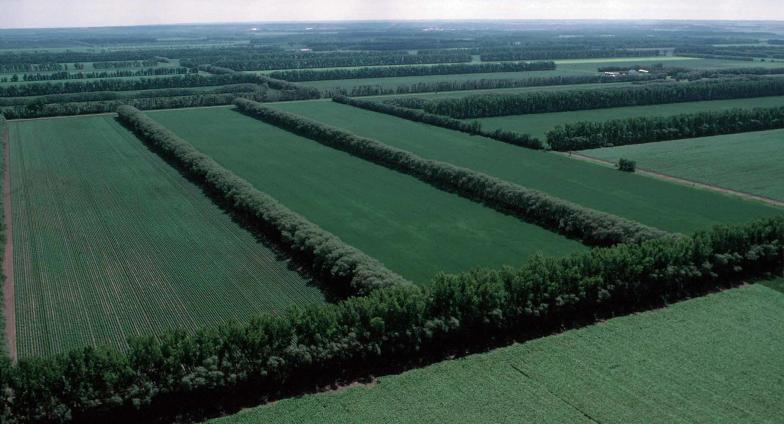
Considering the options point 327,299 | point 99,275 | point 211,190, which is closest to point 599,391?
point 327,299

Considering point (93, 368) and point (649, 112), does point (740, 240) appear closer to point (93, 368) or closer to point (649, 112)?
point (93, 368)

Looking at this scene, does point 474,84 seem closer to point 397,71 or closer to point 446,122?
point 397,71

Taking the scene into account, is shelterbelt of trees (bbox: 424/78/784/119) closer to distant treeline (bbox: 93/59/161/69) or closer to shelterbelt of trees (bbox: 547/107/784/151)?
shelterbelt of trees (bbox: 547/107/784/151)

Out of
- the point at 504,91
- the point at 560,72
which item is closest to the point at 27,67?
the point at 504,91

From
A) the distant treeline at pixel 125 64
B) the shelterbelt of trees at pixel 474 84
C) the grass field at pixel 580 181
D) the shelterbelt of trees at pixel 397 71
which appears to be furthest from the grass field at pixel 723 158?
the distant treeline at pixel 125 64

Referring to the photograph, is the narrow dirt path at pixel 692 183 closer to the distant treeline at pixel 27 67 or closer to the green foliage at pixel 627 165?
the green foliage at pixel 627 165

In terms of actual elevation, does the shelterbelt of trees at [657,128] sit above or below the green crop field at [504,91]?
below

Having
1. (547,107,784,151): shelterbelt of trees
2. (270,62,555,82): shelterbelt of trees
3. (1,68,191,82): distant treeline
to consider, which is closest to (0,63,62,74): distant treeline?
(1,68,191,82): distant treeline
